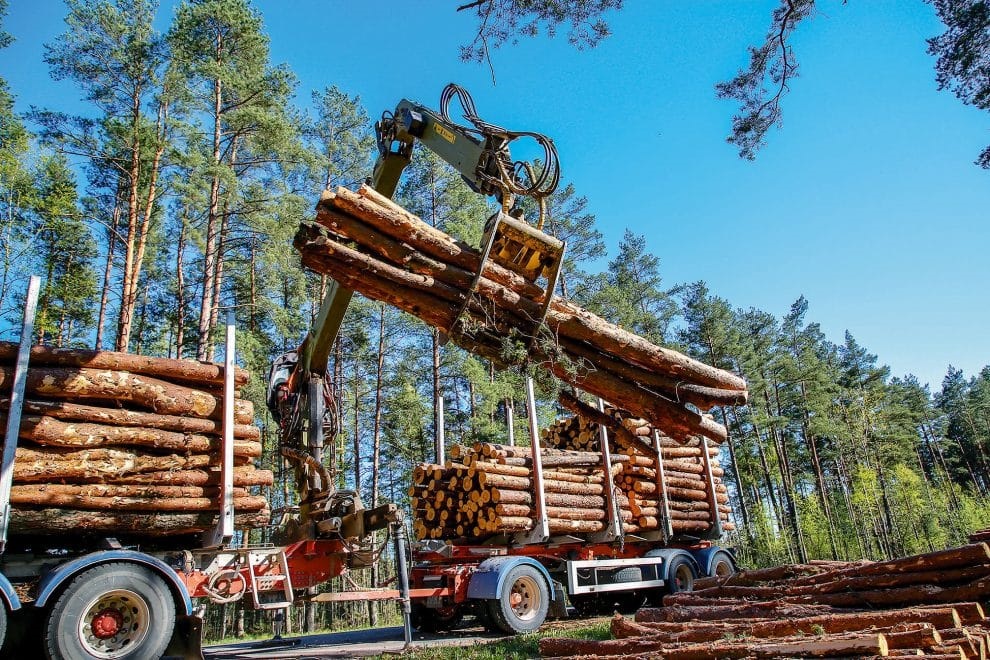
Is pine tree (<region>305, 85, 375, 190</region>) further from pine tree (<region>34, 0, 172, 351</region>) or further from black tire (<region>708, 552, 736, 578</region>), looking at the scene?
black tire (<region>708, 552, 736, 578</region>)

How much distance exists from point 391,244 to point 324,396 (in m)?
3.77

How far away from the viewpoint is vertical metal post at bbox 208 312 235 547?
242 inches

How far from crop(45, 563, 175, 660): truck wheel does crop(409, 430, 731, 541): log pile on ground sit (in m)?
5.48

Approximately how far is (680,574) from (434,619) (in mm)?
5015

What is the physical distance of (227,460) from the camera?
630cm

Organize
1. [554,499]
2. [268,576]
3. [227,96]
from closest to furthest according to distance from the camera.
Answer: [268,576], [554,499], [227,96]

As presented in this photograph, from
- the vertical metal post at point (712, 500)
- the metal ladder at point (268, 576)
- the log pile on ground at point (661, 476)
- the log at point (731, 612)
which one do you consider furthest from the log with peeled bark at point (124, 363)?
the vertical metal post at point (712, 500)

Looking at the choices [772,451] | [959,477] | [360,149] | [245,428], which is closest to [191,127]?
[360,149]

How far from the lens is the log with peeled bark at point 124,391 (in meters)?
5.72

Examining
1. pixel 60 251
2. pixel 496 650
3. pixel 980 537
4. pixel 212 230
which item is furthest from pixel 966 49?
pixel 60 251

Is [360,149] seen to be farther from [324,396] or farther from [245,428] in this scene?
[245,428]

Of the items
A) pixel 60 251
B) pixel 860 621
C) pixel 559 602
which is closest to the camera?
pixel 860 621

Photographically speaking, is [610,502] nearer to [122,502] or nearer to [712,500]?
[712,500]

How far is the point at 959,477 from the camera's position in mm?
56938
